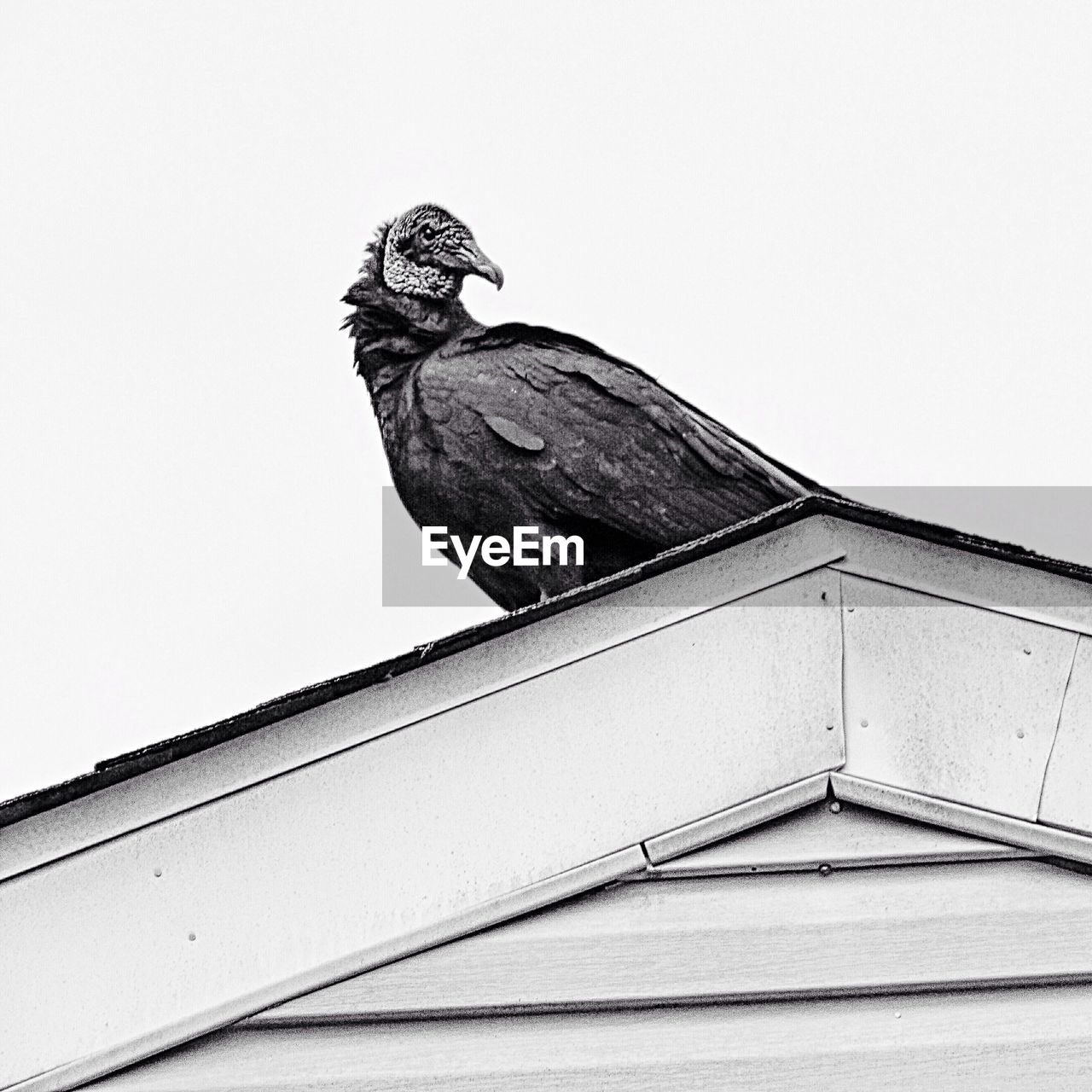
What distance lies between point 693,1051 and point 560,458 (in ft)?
5.06

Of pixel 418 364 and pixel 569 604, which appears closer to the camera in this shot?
pixel 569 604

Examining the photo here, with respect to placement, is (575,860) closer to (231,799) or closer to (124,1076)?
(231,799)

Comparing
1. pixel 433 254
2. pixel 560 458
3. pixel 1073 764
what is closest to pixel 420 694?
pixel 1073 764

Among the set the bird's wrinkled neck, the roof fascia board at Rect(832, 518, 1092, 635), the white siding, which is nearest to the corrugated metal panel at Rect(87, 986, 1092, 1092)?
the white siding

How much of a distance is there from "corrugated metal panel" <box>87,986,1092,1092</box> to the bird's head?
2376 millimetres

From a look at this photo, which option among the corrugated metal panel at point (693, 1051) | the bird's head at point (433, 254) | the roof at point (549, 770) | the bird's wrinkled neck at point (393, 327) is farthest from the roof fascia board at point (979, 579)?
the bird's head at point (433, 254)

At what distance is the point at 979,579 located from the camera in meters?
1.89

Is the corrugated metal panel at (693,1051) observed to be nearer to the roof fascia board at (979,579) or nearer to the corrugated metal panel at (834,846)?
the corrugated metal panel at (834,846)

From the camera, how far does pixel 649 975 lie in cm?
179

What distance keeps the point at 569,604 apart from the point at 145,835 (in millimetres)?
591

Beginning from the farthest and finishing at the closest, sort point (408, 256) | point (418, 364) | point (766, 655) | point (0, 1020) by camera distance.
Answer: point (408, 256) < point (418, 364) < point (766, 655) < point (0, 1020)

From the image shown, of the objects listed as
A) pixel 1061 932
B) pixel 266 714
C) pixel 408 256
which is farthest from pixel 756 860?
pixel 408 256

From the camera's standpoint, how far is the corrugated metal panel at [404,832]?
176 centimetres

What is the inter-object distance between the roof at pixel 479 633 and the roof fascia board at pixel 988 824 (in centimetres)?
32
